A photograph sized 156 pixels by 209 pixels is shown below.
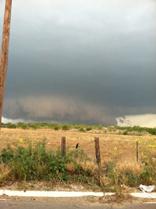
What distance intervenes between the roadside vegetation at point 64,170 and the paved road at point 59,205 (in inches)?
48.6

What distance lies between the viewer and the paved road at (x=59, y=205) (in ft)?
41.6

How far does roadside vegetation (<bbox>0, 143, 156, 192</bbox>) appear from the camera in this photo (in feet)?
49.7

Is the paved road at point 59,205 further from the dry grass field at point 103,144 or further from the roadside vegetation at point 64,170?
the dry grass field at point 103,144

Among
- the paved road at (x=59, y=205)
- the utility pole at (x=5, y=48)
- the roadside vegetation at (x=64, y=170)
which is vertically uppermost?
the utility pole at (x=5, y=48)

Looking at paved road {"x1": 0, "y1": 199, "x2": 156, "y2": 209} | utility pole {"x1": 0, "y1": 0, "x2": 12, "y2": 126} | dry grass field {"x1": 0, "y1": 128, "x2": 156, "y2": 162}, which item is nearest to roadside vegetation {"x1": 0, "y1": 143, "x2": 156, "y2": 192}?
dry grass field {"x1": 0, "y1": 128, "x2": 156, "y2": 162}

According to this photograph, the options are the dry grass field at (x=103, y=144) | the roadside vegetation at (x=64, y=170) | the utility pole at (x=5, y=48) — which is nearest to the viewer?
the roadside vegetation at (x=64, y=170)

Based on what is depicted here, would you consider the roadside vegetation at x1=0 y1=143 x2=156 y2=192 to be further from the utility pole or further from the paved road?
the utility pole

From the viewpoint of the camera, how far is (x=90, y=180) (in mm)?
15641

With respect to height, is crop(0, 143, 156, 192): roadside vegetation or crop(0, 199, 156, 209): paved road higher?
crop(0, 143, 156, 192): roadside vegetation

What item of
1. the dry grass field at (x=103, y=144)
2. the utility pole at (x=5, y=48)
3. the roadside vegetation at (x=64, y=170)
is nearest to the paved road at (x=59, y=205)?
the roadside vegetation at (x=64, y=170)

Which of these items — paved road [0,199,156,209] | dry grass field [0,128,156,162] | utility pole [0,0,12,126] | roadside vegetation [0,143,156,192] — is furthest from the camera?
dry grass field [0,128,156,162]

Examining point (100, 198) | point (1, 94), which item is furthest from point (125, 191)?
point (1, 94)

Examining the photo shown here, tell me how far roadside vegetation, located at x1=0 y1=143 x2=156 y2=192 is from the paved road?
1.24 m

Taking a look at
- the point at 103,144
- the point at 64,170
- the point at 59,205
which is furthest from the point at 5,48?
the point at 103,144
